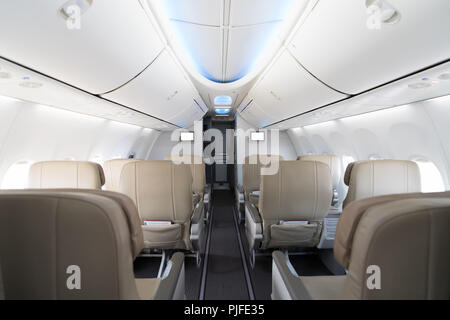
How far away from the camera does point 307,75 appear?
2145mm

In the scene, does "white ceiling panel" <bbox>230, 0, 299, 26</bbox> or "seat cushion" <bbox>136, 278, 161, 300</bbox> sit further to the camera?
"white ceiling panel" <bbox>230, 0, 299, 26</bbox>

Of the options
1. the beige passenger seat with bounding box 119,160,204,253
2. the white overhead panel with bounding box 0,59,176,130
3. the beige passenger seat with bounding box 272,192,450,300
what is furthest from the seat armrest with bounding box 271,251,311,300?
the white overhead panel with bounding box 0,59,176,130

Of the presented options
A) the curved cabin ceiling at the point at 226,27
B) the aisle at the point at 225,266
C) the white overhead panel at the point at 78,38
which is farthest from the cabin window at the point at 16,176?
the aisle at the point at 225,266

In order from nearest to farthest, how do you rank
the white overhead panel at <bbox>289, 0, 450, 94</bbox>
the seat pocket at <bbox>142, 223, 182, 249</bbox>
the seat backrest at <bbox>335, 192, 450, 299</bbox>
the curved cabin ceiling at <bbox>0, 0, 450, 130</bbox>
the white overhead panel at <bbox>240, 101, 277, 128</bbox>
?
1. the seat backrest at <bbox>335, 192, 450, 299</bbox>
2. the white overhead panel at <bbox>289, 0, 450, 94</bbox>
3. the curved cabin ceiling at <bbox>0, 0, 450, 130</bbox>
4. the seat pocket at <bbox>142, 223, 182, 249</bbox>
5. the white overhead panel at <bbox>240, 101, 277, 128</bbox>

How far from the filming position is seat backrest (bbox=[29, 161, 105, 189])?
218cm

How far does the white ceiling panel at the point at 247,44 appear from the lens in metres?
2.02

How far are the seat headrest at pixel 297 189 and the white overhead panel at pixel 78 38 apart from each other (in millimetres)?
1869

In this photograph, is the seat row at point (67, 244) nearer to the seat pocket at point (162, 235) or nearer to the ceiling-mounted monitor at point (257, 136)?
the seat pocket at point (162, 235)

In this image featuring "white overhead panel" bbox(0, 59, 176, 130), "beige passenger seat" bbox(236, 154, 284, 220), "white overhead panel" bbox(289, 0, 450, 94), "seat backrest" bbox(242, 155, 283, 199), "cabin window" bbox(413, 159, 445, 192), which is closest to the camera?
"white overhead panel" bbox(289, 0, 450, 94)

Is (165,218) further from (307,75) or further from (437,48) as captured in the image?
(437,48)

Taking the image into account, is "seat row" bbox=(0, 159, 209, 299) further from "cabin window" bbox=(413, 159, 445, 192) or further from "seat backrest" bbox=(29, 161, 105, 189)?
"cabin window" bbox=(413, 159, 445, 192)

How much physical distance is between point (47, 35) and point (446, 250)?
2.50 meters

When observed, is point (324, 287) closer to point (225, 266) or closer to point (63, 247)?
point (63, 247)

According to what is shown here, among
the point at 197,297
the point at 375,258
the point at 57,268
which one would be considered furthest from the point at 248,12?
the point at 197,297
